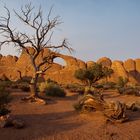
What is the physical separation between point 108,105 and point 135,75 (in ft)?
253

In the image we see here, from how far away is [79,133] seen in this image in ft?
42.0

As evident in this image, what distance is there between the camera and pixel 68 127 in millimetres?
13734

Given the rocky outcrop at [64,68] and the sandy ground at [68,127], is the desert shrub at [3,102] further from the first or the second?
the rocky outcrop at [64,68]

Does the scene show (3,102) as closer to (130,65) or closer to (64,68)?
(64,68)

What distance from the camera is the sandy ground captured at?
40.2ft

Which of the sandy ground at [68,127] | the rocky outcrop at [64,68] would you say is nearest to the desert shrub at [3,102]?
the sandy ground at [68,127]

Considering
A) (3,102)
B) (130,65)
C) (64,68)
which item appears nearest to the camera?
(3,102)

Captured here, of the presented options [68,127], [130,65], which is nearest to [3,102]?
[68,127]

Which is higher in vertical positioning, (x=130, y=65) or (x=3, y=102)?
(x=130, y=65)

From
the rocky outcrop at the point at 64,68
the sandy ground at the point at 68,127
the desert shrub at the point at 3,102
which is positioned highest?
the rocky outcrop at the point at 64,68

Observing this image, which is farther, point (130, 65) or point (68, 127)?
point (130, 65)

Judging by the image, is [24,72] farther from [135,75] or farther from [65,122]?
[65,122]

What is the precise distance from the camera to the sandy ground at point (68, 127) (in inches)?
483

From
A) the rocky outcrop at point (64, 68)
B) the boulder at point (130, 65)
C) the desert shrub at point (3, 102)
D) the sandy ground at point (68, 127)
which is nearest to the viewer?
the sandy ground at point (68, 127)
